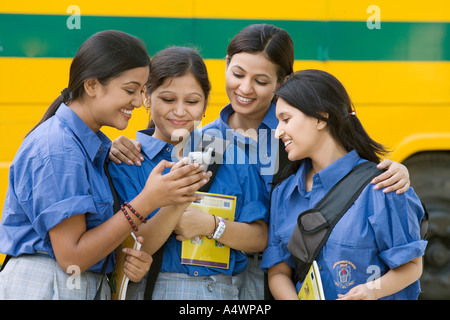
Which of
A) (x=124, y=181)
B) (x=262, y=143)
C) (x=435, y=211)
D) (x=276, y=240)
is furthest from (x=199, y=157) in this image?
(x=435, y=211)

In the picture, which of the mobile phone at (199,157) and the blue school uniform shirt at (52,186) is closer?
the blue school uniform shirt at (52,186)

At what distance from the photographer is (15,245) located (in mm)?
2029

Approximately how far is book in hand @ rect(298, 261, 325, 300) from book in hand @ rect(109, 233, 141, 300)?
0.64 meters

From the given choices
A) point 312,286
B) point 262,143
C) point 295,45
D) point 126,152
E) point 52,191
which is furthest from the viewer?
point 295,45

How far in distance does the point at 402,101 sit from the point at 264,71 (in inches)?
68.1

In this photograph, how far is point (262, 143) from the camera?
271 cm

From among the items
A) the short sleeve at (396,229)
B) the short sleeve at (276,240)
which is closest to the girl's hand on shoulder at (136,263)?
the short sleeve at (276,240)

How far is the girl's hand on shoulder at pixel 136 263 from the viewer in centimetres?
215

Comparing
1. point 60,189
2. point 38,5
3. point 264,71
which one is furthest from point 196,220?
point 38,5

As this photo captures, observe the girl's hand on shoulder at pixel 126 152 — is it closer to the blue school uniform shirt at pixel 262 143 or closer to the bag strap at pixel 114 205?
the bag strap at pixel 114 205

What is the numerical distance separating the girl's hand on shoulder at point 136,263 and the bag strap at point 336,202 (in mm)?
578

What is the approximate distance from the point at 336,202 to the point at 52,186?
104cm

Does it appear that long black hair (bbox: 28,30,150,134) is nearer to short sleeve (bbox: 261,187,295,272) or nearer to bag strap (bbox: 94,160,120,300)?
bag strap (bbox: 94,160,120,300)

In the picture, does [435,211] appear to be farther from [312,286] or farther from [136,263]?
[136,263]
